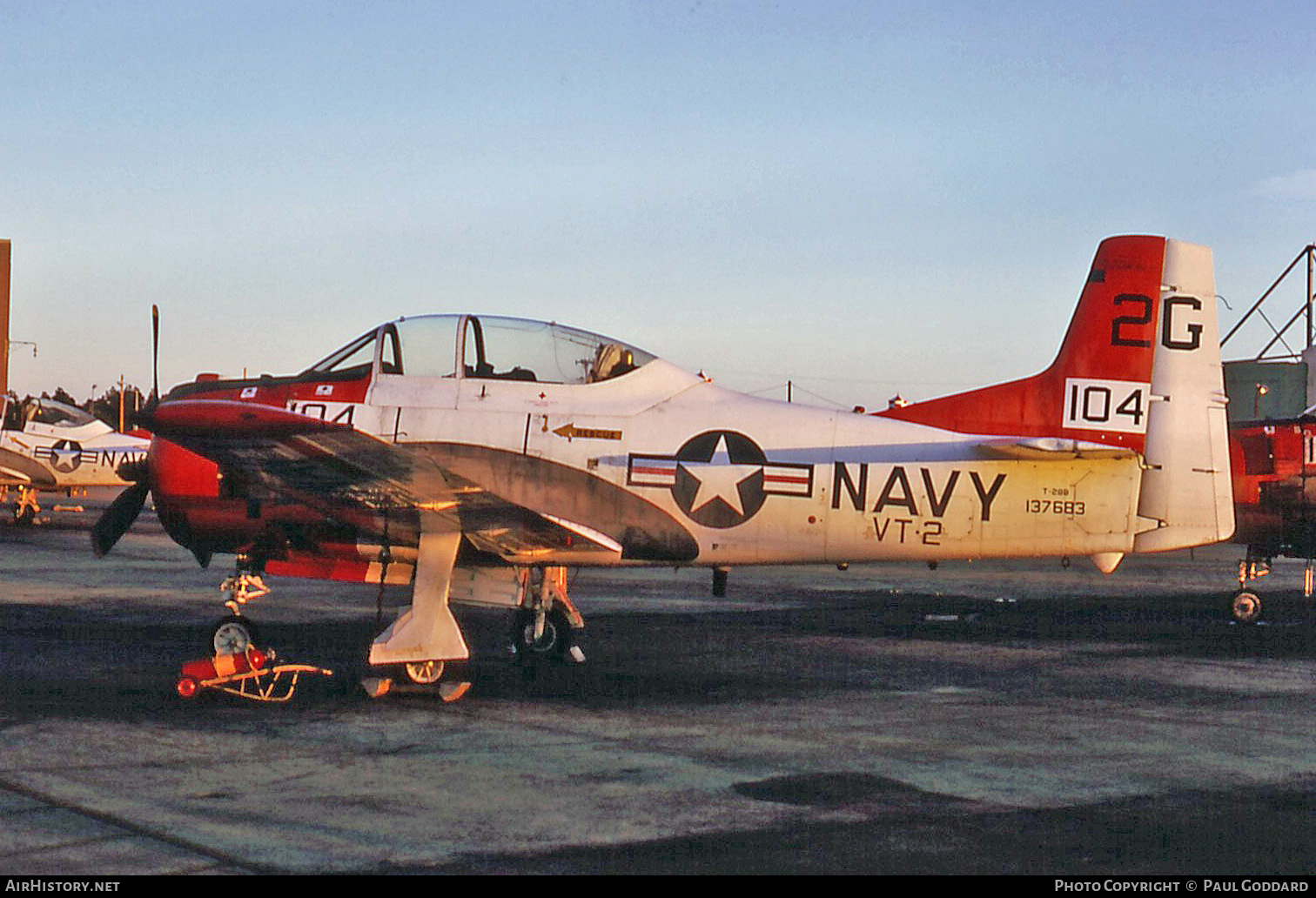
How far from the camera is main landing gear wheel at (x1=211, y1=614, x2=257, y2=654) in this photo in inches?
469

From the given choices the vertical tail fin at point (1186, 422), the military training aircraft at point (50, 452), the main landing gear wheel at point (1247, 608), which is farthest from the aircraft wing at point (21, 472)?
the vertical tail fin at point (1186, 422)

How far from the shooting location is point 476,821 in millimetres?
7012

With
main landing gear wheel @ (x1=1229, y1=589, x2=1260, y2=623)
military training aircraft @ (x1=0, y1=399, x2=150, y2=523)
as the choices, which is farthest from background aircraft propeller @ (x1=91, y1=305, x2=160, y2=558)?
military training aircraft @ (x1=0, y1=399, x2=150, y2=523)

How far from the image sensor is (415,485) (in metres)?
10.7

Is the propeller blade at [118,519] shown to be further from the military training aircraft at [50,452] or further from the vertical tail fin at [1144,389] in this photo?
the military training aircraft at [50,452]

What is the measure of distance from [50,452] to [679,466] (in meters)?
29.7

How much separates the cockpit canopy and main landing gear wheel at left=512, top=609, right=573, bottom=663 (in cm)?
257

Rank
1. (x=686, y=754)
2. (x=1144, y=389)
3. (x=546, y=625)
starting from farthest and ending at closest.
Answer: (x=546, y=625), (x=1144, y=389), (x=686, y=754)

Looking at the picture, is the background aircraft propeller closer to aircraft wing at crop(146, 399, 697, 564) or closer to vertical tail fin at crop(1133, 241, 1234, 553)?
aircraft wing at crop(146, 399, 697, 564)

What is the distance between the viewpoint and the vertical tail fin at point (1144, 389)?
12.2 metres

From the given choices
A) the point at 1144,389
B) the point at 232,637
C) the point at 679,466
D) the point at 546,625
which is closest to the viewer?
the point at 232,637

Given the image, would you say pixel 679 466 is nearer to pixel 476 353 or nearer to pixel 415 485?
pixel 476 353

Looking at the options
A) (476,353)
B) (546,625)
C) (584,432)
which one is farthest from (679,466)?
(546,625)
